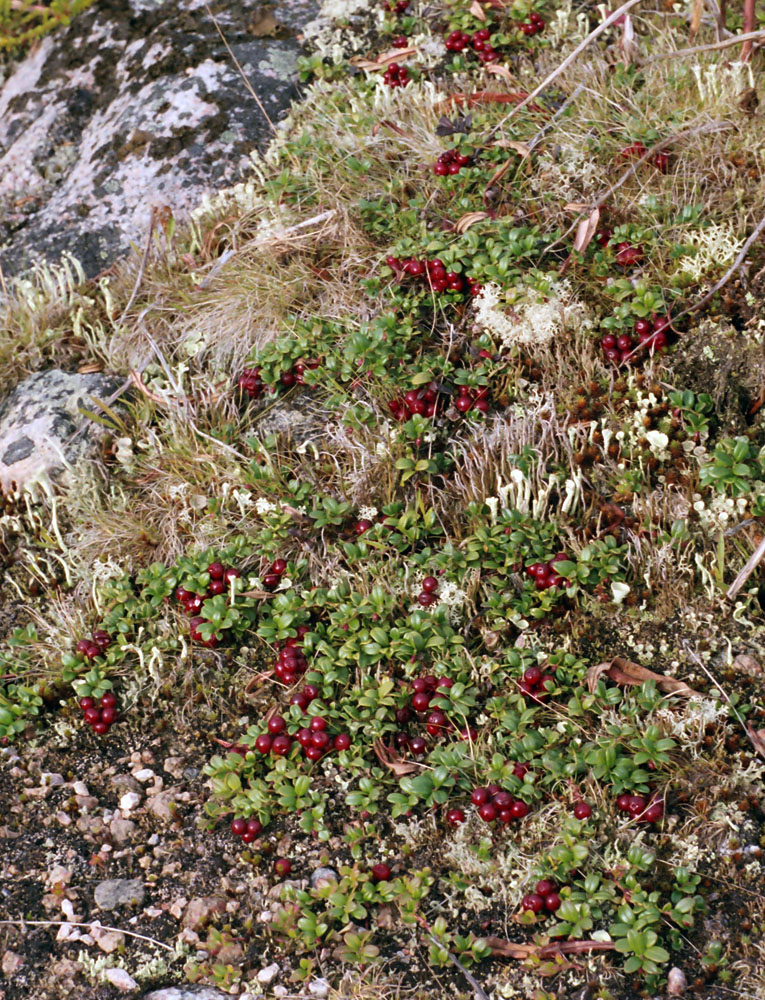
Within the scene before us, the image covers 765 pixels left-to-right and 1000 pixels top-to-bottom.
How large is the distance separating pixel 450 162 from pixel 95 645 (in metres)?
3.36

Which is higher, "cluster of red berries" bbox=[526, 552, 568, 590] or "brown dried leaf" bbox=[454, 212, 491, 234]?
"brown dried leaf" bbox=[454, 212, 491, 234]

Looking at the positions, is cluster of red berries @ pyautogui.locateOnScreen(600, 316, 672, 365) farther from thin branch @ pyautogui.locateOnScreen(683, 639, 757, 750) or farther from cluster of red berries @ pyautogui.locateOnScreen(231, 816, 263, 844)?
cluster of red berries @ pyautogui.locateOnScreen(231, 816, 263, 844)

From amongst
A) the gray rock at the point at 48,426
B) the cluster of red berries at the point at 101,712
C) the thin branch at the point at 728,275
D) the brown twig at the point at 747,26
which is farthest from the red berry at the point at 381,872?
the brown twig at the point at 747,26

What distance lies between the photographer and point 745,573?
11.5 feet

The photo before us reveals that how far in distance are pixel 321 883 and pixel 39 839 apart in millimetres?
1300

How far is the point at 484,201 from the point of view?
5031 millimetres

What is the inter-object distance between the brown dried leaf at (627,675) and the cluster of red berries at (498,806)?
61 cm

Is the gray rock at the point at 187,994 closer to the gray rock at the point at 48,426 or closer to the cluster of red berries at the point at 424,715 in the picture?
the cluster of red berries at the point at 424,715

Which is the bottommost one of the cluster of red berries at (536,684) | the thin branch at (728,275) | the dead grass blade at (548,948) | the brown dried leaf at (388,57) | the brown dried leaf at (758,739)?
the dead grass blade at (548,948)

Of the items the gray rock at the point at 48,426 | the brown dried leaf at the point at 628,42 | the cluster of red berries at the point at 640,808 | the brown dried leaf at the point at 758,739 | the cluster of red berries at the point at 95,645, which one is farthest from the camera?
the brown dried leaf at the point at 628,42

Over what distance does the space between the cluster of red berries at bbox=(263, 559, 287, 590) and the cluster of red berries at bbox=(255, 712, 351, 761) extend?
0.74 m

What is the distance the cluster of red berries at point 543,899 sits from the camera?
10.4 ft

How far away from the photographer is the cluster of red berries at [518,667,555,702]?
369 centimetres

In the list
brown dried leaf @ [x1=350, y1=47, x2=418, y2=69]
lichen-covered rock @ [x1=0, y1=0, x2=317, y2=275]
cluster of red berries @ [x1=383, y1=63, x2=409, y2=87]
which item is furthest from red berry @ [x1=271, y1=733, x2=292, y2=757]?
brown dried leaf @ [x1=350, y1=47, x2=418, y2=69]
